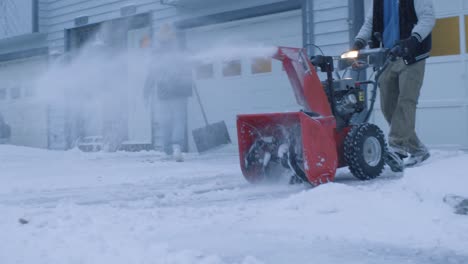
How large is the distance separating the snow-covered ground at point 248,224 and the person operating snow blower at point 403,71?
39cm

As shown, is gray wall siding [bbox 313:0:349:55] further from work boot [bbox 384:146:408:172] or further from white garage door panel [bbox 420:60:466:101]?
work boot [bbox 384:146:408:172]

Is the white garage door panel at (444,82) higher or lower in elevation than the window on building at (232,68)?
lower

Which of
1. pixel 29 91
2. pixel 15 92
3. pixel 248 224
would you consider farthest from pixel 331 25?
pixel 15 92

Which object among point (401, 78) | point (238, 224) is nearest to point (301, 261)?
point (238, 224)

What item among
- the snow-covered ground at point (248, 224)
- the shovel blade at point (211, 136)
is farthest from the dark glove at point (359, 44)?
the shovel blade at point (211, 136)

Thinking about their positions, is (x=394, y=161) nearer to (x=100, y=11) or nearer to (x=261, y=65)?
(x=261, y=65)

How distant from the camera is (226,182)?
16.3ft

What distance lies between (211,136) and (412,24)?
14.6 feet

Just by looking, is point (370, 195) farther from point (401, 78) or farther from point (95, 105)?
point (95, 105)

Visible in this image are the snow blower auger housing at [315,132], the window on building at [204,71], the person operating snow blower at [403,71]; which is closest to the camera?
the snow blower auger housing at [315,132]

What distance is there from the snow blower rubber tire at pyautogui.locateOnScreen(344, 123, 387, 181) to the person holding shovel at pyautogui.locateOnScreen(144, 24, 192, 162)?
4.66 m

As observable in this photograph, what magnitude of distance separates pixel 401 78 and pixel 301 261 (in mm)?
3093

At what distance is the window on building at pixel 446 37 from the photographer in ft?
23.1

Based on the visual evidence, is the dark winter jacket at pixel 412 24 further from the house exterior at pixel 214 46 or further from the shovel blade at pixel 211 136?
the shovel blade at pixel 211 136
